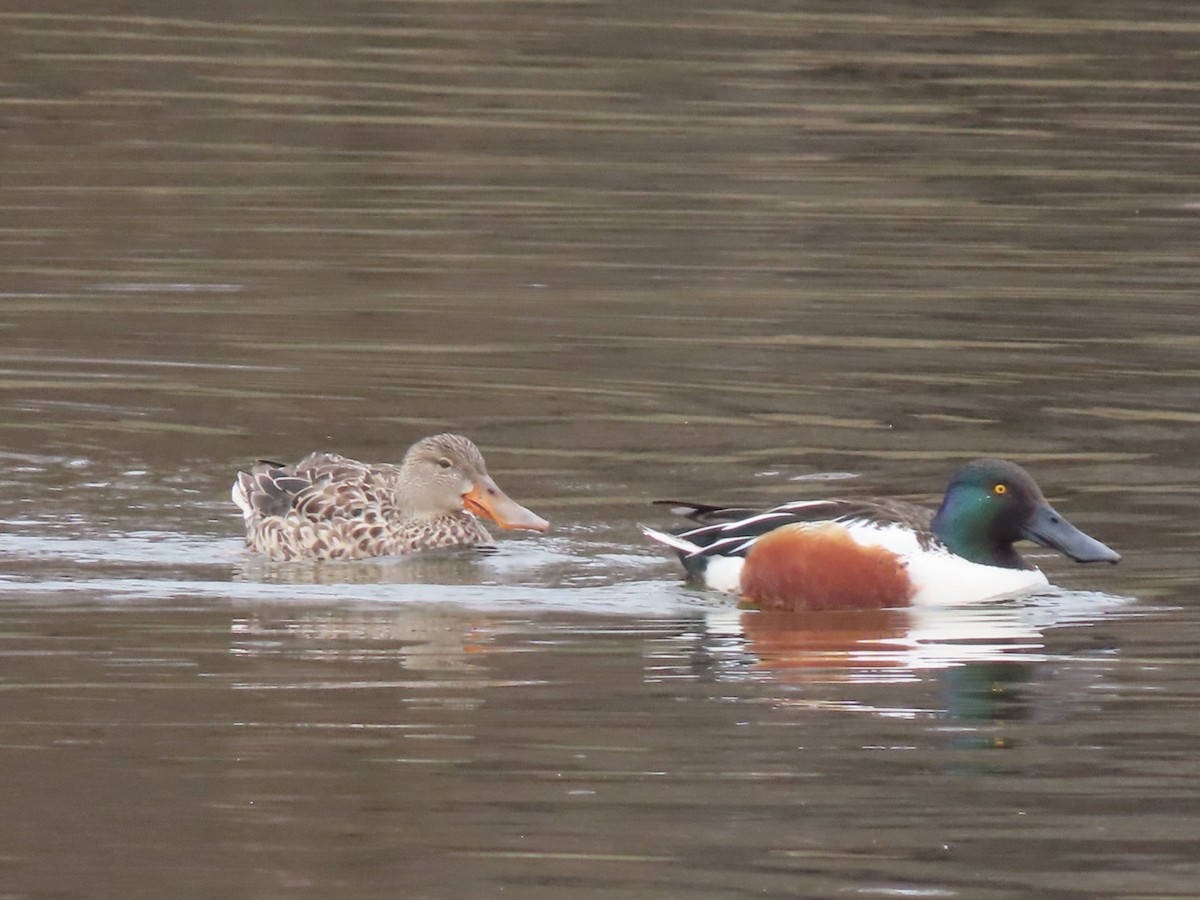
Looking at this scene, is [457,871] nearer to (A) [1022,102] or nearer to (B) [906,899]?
(B) [906,899]

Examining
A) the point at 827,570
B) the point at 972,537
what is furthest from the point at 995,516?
the point at 827,570

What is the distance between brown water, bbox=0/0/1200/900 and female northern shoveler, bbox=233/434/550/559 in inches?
6.3

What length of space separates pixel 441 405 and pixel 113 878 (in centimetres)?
664

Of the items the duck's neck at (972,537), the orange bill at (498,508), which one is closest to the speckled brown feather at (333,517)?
the orange bill at (498,508)

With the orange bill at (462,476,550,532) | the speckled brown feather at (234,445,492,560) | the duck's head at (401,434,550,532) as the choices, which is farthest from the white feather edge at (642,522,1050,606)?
the speckled brown feather at (234,445,492,560)

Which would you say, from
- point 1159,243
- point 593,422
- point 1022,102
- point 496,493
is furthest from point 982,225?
point 496,493

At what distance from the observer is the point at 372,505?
11.1 meters

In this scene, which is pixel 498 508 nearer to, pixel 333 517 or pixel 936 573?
pixel 333 517

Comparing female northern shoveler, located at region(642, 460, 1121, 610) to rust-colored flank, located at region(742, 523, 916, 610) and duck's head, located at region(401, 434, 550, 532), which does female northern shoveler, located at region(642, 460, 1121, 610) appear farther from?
duck's head, located at region(401, 434, 550, 532)

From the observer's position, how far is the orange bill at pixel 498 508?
10750 millimetres

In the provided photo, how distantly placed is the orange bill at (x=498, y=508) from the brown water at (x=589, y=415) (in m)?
0.20

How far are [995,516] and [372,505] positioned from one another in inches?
102

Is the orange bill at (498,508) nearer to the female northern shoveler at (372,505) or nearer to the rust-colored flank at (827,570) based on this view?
the female northern shoveler at (372,505)

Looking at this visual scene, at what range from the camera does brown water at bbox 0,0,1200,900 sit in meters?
7.25
